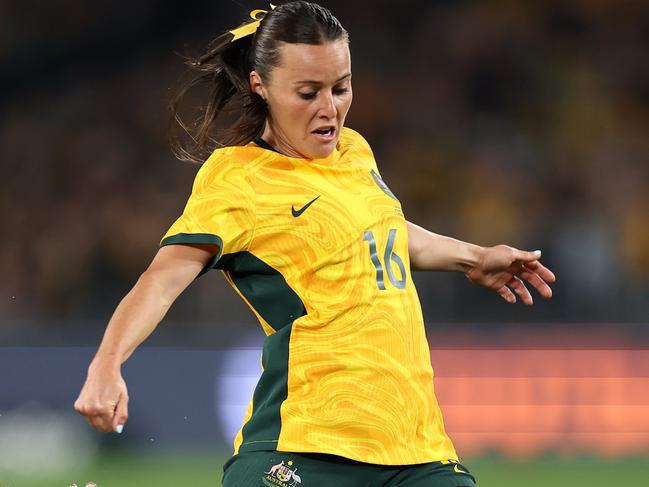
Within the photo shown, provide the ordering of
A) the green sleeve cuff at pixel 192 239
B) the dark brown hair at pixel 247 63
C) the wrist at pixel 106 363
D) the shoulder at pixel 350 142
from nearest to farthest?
the wrist at pixel 106 363 → the green sleeve cuff at pixel 192 239 → the dark brown hair at pixel 247 63 → the shoulder at pixel 350 142

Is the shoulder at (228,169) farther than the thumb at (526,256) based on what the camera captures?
No

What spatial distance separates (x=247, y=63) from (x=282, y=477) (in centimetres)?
115

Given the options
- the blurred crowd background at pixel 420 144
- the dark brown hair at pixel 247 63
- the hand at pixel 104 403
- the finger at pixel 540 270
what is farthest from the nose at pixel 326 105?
the blurred crowd background at pixel 420 144

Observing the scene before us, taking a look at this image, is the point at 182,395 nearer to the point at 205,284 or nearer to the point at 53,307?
the point at 205,284

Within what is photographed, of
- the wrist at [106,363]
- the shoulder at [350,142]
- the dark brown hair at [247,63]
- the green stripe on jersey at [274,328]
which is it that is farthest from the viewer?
the shoulder at [350,142]

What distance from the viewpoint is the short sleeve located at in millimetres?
2838

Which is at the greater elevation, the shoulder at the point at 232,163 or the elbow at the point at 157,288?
the shoulder at the point at 232,163

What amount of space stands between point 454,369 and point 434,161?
10.6 ft

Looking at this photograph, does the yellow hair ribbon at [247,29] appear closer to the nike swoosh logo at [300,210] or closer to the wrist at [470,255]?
the nike swoosh logo at [300,210]

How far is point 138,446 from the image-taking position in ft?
22.5

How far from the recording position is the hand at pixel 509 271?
3.45 metres

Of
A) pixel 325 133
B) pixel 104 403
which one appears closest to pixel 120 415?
pixel 104 403

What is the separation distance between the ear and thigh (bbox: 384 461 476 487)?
1052 mm

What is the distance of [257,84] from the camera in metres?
3.20
